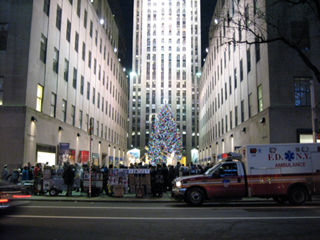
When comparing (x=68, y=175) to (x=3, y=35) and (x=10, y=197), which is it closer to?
(x=10, y=197)

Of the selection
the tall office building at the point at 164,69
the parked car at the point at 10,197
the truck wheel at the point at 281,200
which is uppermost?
the tall office building at the point at 164,69

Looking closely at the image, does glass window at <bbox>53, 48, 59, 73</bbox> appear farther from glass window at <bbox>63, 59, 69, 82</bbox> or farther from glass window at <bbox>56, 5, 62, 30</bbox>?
glass window at <bbox>56, 5, 62, 30</bbox>

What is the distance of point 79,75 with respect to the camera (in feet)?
109

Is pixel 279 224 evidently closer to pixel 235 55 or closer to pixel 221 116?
pixel 235 55

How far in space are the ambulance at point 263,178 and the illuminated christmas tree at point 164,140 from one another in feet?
141

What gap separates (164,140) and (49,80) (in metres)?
36.8

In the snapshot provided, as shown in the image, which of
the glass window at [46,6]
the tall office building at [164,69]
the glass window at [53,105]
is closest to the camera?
the glass window at [46,6]

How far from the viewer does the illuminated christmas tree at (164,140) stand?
57.6 metres

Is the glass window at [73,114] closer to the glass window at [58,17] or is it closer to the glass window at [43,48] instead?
the glass window at [43,48]

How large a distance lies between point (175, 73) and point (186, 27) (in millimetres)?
17300

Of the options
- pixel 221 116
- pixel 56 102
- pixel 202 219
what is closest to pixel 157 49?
pixel 221 116

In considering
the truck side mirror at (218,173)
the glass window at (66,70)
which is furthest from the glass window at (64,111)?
the truck side mirror at (218,173)

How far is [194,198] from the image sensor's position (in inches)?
530

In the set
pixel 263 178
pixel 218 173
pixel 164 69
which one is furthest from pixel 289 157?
pixel 164 69
